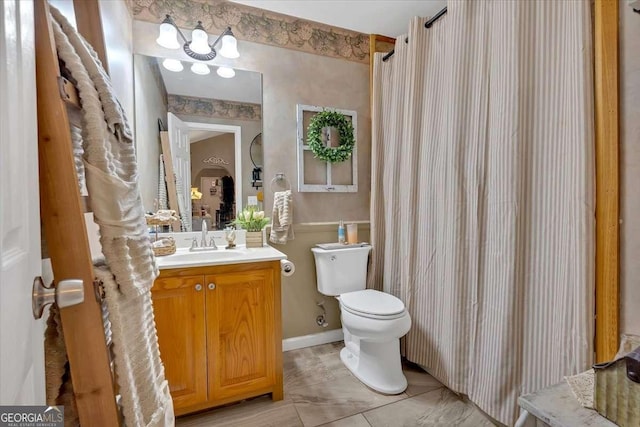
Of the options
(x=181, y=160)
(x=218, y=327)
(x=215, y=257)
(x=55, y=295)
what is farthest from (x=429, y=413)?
(x=181, y=160)

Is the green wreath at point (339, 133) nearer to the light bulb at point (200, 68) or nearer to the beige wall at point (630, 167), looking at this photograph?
the light bulb at point (200, 68)

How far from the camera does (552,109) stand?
3.99 ft

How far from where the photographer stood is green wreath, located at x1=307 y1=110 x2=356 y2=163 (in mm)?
2180

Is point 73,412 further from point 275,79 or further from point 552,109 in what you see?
point 275,79

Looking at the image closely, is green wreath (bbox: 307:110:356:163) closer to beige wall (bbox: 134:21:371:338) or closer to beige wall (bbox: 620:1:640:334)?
beige wall (bbox: 134:21:371:338)

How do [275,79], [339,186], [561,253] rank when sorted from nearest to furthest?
[561,253] < [275,79] < [339,186]

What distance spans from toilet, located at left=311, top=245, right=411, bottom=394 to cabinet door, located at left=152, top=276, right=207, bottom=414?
0.84 metres

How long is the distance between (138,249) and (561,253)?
1.53m

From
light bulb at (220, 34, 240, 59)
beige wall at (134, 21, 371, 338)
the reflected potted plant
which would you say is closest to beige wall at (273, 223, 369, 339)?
beige wall at (134, 21, 371, 338)

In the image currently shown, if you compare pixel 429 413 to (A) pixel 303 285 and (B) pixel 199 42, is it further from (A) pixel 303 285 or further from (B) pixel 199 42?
(B) pixel 199 42

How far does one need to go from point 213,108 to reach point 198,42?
1.32 feet

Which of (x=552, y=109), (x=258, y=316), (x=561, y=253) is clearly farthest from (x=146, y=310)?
(x=552, y=109)

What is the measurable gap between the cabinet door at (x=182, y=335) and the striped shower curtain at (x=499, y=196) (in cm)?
130

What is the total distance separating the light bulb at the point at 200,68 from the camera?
1.95 meters
